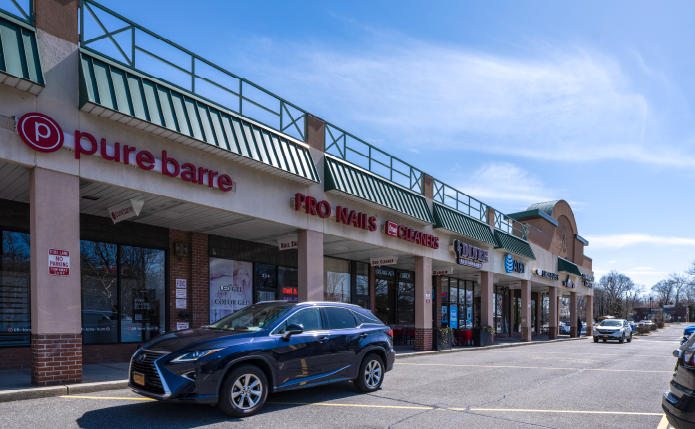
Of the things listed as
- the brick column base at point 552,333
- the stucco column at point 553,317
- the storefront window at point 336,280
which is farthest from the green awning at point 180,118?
the brick column base at point 552,333

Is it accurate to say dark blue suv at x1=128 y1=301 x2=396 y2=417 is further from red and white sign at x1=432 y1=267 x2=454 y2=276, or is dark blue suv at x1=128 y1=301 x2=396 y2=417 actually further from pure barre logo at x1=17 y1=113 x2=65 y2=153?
red and white sign at x1=432 y1=267 x2=454 y2=276

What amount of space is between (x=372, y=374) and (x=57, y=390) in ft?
17.2

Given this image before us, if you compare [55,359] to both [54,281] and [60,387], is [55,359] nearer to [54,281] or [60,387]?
[60,387]

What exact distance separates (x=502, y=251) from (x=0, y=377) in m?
23.5

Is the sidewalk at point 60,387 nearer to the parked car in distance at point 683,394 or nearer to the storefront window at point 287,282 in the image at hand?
the storefront window at point 287,282

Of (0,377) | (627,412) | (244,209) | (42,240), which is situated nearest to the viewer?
(627,412)

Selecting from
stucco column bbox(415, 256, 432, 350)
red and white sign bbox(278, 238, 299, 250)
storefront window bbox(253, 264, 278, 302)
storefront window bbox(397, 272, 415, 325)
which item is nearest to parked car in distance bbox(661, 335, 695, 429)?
red and white sign bbox(278, 238, 299, 250)

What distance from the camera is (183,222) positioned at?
13.8 meters

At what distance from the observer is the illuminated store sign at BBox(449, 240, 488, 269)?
875 inches

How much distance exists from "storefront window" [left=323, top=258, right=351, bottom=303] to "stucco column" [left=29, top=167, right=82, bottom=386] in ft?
37.8

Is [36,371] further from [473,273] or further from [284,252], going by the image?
[473,273]

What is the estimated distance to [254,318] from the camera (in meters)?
8.30

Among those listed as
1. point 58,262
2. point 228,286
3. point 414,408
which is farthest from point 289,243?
point 414,408

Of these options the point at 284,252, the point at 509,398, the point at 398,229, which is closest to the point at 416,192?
the point at 398,229
